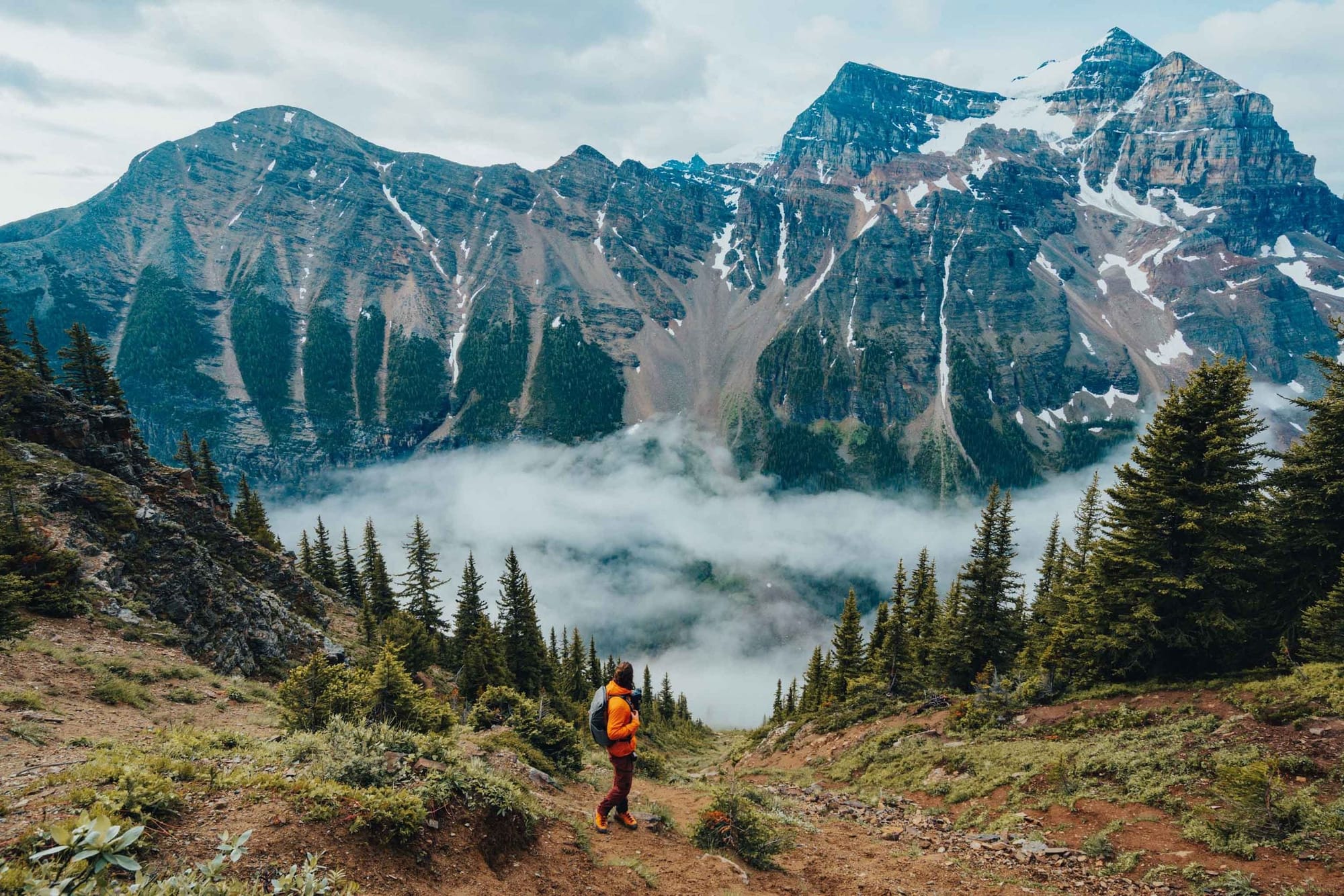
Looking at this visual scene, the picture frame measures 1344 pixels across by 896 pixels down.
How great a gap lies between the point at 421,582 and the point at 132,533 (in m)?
25.8

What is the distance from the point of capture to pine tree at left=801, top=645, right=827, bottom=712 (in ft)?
167

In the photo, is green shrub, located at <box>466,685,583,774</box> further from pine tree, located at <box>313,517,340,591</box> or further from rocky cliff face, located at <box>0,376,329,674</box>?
pine tree, located at <box>313,517,340,591</box>

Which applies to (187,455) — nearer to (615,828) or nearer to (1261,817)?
(615,828)

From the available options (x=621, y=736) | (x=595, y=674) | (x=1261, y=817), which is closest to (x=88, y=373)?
(x=621, y=736)

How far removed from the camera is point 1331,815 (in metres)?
9.93

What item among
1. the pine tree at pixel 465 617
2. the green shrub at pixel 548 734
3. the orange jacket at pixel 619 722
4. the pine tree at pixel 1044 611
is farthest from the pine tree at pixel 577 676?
the orange jacket at pixel 619 722

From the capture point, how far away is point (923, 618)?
133 feet

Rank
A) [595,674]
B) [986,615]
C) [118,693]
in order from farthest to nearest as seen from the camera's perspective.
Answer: [595,674] < [986,615] < [118,693]

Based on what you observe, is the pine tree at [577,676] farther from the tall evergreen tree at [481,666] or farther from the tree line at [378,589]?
the tall evergreen tree at [481,666]

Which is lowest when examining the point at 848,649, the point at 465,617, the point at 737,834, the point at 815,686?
the point at 815,686

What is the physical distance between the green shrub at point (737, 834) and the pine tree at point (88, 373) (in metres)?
50.5

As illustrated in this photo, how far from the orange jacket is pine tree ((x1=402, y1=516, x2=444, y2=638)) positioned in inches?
1638

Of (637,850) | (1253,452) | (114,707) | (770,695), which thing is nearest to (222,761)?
(637,850)

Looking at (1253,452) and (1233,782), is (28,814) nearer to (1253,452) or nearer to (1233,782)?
(1233,782)
